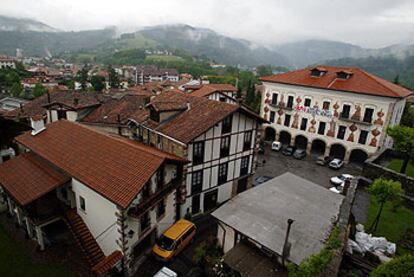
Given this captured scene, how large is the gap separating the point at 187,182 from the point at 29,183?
1191cm

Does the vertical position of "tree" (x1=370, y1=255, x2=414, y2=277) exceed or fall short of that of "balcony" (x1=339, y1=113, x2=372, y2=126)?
it exceeds it

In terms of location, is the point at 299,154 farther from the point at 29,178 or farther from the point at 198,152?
the point at 29,178

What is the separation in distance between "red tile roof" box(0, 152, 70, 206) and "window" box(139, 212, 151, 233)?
6.11 metres

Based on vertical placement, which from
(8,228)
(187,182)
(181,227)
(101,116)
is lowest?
(8,228)

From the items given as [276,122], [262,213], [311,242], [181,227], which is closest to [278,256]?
[311,242]

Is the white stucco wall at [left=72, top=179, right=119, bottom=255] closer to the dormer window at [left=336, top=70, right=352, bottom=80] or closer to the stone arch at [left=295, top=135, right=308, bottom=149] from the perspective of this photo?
the stone arch at [left=295, top=135, right=308, bottom=149]

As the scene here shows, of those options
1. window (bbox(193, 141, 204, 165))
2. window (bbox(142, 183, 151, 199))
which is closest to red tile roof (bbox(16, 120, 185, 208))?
window (bbox(142, 183, 151, 199))

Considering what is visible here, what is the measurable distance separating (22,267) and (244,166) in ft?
66.1

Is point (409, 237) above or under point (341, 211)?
under

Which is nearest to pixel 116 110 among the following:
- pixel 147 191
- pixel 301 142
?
pixel 147 191

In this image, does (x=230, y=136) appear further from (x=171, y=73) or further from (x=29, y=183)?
(x=171, y=73)

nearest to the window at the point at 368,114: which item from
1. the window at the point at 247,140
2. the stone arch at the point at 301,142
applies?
the stone arch at the point at 301,142

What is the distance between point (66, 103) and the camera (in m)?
34.9

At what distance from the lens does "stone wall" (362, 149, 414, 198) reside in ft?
84.7
